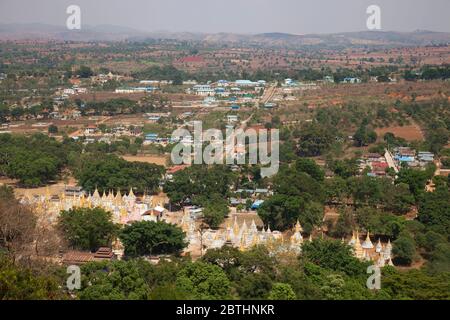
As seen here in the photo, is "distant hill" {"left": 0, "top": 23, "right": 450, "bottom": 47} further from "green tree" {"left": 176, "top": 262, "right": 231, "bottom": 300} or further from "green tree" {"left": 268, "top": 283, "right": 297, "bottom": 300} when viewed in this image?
"green tree" {"left": 268, "top": 283, "right": 297, "bottom": 300}

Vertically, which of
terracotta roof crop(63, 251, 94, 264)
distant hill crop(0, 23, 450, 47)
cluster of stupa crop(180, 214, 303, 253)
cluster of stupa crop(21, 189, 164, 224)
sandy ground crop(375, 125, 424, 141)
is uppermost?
distant hill crop(0, 23, 450, 47)

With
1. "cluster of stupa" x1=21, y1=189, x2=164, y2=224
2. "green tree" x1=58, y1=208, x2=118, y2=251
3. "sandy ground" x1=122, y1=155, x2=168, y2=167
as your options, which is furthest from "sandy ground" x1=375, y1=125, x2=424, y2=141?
"green tree" x1=58, y1=208, x2=118, y2=251

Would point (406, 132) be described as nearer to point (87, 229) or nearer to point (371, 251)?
point (371, 251)

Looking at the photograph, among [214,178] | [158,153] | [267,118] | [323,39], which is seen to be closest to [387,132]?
[267,118]

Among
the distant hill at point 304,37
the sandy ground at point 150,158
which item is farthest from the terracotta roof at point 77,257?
the distant hill at point 304,37

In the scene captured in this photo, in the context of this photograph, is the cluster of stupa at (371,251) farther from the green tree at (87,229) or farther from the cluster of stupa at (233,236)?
the green tree at (87,229)
